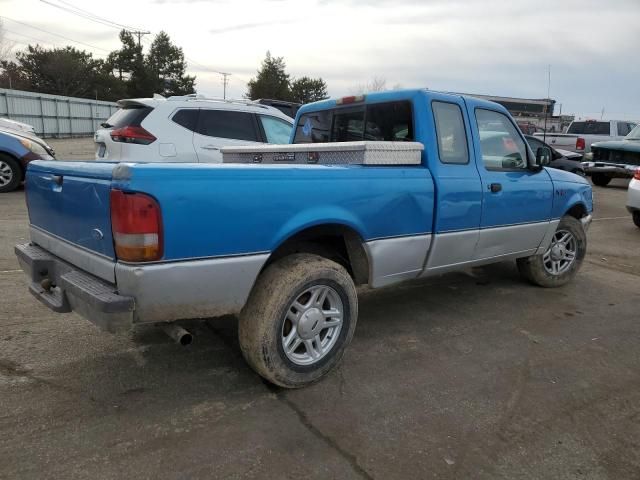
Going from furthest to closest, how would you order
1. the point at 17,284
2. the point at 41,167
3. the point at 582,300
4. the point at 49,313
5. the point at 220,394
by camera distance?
1. the point at 582,300
2. the point at 17,284
3. the point at 49,313
4. the point at 41,167
5. the point at 220,394

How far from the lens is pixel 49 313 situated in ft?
14.0

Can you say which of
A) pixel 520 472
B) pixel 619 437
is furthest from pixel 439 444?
pixel 619 437

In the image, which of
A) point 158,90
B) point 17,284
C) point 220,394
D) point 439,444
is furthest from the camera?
point 158,90

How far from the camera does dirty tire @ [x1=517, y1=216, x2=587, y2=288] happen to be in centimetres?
547

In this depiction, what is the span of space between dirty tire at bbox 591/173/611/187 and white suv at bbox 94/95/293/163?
38.5 ft

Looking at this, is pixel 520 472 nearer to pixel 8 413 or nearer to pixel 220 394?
pixel 220 394

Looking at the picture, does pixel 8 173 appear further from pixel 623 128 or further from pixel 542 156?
pixel 623 128

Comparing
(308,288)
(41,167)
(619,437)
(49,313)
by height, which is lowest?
(619,437)

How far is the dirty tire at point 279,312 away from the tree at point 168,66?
69285mm

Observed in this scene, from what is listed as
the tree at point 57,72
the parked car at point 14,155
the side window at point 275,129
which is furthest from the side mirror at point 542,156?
the tree at point 57,72

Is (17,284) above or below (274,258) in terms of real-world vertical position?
below

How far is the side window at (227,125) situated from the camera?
8016 mm

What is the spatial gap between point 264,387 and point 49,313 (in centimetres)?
214

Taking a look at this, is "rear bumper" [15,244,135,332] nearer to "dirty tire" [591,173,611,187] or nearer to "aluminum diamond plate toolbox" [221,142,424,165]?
"aluminum diamond plate toolbox" [221,142,424,165]
